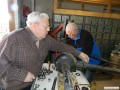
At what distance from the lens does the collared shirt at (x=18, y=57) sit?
4.27ft

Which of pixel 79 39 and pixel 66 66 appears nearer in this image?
pixel 66 66

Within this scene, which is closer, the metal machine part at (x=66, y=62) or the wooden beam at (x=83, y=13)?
the metal machine part at (x=66, y=62)

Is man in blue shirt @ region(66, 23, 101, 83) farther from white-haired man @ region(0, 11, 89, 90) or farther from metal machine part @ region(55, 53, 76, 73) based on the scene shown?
metal machine part @ region(55, 53, 76, 73)

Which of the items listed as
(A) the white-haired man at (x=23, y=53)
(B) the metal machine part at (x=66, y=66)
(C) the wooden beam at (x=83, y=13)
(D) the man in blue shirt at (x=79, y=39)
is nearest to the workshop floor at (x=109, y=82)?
(D) the man in blue shirt at (x=79, y=39)

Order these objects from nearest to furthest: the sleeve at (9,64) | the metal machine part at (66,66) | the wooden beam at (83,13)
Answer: the metal machine part at (66,66), the sleeve at (9,64), the wooden beam at (83,13)

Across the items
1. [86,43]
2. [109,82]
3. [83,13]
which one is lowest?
[109,82]

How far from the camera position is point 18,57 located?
55.2 inches

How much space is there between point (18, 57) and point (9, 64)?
118 millimetres

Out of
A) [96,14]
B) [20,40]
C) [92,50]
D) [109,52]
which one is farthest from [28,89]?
[109,52]

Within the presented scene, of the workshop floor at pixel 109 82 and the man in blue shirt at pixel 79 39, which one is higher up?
the man in blue shirt at pixel 79 39

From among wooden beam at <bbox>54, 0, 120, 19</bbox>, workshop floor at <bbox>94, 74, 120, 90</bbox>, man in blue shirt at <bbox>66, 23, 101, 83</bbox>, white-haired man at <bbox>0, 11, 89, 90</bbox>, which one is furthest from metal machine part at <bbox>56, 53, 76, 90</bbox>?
wooden beam at <bbox>54, 0, 120, 19</bbox>

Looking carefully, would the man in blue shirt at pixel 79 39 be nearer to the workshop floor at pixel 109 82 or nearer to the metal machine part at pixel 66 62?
the metal machine part at pixel 66 62

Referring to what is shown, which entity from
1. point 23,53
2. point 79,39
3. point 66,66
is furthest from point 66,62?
point 79,39

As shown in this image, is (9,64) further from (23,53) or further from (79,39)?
(79,39)
